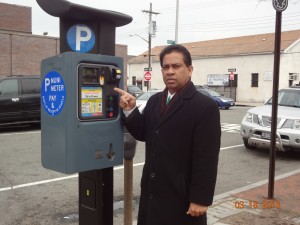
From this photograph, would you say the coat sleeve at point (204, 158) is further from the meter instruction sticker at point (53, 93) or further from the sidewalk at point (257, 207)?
the sidewalk at point (257, 207)

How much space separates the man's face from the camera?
2.79m

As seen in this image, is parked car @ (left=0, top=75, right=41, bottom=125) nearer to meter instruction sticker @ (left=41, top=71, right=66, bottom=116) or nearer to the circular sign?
the circular sign

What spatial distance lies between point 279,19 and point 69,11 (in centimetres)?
351

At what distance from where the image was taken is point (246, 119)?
9320 millimetres

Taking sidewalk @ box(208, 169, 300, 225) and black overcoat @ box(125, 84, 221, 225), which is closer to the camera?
black overcoat @ box(125, 84, 221, 225)

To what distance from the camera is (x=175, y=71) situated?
9.16 feet

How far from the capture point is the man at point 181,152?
2.64 metres

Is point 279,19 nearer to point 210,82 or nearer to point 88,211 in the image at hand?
point 88,211

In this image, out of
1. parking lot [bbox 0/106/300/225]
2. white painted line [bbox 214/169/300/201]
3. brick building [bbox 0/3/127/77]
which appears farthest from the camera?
brick building [bbox 0/3/127/77]

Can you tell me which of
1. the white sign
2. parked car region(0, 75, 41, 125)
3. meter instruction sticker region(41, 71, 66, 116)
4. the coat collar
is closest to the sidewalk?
the coat collar

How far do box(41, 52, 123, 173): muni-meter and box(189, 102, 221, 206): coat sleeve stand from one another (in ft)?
2.28

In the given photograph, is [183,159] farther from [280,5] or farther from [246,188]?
[246,188]

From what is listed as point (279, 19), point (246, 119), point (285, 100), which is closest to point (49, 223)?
point (279, 19)
